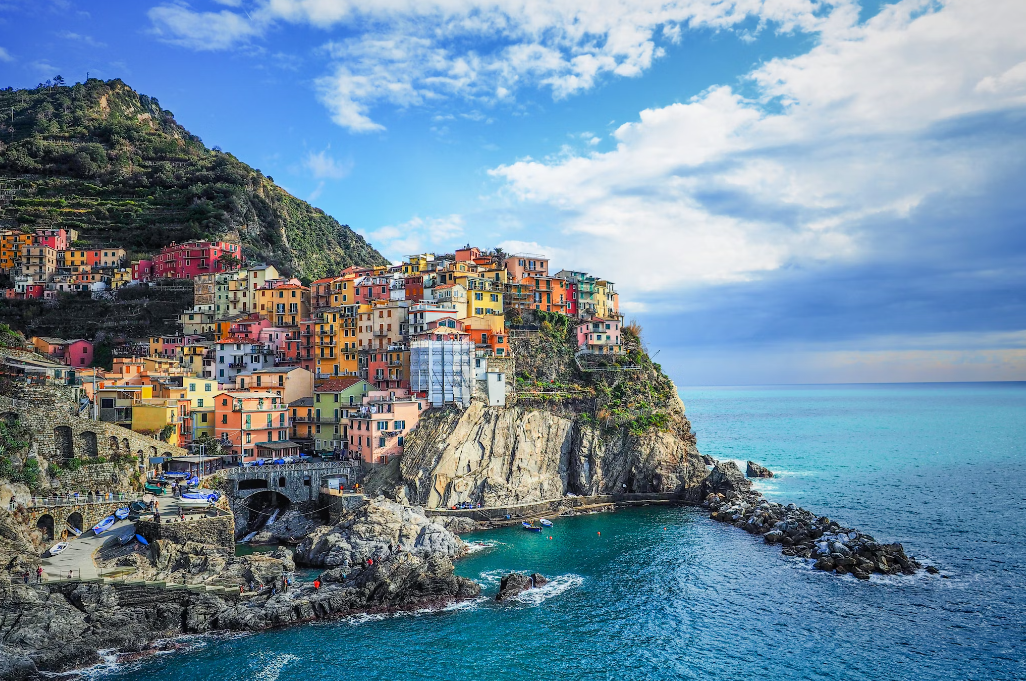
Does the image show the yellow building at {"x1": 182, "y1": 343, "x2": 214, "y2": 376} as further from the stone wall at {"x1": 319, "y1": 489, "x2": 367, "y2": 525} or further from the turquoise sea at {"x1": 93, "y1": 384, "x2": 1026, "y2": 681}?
the turquoise sea at {"x1": 93, "y1": 384, "x2": 1026, "y2": 681}

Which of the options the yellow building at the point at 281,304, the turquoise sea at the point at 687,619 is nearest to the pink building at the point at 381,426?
the turquoise sea at the point at 687,619

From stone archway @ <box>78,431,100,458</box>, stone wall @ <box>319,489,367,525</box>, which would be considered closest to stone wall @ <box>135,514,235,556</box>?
stone archway @ <box>78,431,100,458</box>

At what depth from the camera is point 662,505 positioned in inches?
2586

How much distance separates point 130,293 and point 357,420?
A: 42.2 m

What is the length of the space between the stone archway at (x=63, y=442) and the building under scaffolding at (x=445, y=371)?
27868mm

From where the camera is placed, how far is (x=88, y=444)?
47.6 meters

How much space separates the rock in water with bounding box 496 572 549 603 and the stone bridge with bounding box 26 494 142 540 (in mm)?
24944

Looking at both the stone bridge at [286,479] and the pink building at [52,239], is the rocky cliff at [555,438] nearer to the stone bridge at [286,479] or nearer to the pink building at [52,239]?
Result: the stone bridge at [286,479]

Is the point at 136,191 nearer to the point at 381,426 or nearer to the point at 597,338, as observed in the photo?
the point at 381,426

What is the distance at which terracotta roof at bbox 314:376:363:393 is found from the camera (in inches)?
2577

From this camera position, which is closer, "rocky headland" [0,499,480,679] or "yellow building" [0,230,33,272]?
"rocky headland" [0,499,480,679]

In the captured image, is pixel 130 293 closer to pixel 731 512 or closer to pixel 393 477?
pixel 393 477

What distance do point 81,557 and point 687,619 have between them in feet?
111

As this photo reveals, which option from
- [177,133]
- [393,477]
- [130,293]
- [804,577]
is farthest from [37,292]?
[804,577]
